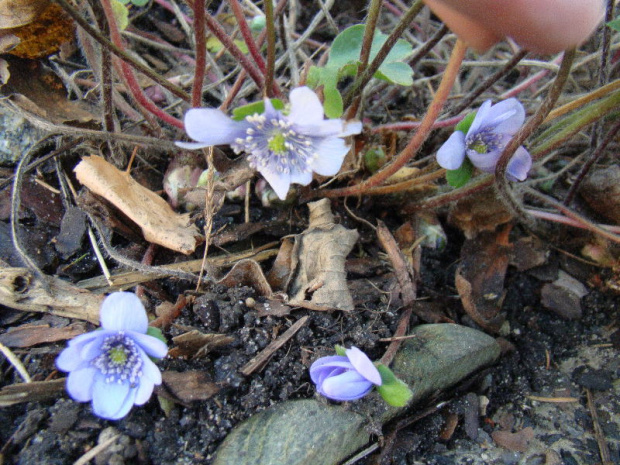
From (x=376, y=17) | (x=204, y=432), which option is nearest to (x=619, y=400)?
(x=204, y=432)

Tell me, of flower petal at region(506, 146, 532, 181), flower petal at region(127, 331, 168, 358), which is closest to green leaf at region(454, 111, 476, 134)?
flower petal at region(506, 146, 532, 181)

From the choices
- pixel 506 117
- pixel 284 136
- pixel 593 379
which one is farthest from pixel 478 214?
pixel 284 136

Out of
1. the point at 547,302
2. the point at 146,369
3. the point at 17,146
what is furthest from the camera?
the point at 547,302

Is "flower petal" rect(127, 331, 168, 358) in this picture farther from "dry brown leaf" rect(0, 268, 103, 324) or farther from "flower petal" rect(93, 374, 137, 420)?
"dry brown leaf" rect(0, 268, 103, 324)

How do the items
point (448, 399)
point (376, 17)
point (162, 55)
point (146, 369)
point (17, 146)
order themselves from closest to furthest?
point (146, 369)
point (376, 17)
point (448, 399)
point (17, 146)
point (162, 55)

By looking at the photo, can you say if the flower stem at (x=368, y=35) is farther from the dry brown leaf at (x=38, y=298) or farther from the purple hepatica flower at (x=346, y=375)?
the dry brown leaf at (x=38, y=298)

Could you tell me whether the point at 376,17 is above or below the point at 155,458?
above

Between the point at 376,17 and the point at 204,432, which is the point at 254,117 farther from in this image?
the point at 204,432
